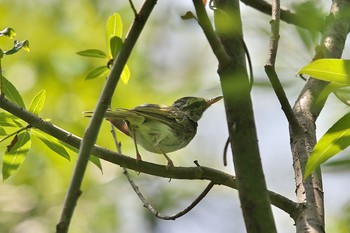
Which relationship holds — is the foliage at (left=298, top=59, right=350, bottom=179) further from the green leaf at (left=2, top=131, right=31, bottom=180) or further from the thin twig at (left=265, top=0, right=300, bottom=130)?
the green leaf at (left=2, top=131, right=31, bottom=180)

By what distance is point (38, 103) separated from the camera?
2.50 meters

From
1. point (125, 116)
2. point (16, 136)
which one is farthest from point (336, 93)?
point (125, 116)

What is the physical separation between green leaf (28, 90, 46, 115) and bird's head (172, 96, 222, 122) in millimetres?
1835

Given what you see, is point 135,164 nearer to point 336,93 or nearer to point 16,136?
point 16,136

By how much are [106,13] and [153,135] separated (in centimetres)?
175

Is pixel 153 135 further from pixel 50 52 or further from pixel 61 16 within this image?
pixel 61 16

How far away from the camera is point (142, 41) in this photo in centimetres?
555

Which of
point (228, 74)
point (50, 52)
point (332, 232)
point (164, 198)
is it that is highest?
point (228, 74)

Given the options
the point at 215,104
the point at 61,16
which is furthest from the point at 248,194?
the point at 61,16

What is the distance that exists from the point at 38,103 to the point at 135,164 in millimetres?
433

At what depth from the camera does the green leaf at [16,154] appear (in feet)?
8.04

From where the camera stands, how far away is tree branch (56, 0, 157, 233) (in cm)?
150

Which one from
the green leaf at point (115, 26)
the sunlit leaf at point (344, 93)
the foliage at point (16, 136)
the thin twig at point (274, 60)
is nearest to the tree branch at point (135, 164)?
the foliage at point (16, 136)

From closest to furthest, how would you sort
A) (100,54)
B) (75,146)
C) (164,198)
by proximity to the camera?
(75,146), (100,54), (164,198)
